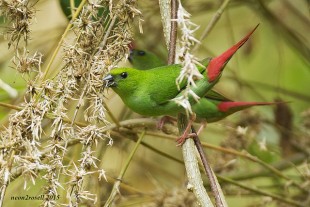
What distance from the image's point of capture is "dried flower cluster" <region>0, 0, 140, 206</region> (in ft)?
5.03

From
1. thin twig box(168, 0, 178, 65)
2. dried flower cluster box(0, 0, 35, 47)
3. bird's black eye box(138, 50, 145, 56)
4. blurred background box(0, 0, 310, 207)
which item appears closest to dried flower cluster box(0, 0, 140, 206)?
dried flower cluster box(0, 0, 35, 47)

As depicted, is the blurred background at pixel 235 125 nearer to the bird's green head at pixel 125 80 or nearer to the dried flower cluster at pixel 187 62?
the bird's green head at pixel 125 80

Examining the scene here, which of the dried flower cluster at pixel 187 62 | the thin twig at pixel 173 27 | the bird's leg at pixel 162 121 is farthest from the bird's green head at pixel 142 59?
the dried flower cluster at pixel 187 62

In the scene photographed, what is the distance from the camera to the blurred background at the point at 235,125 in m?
2.73

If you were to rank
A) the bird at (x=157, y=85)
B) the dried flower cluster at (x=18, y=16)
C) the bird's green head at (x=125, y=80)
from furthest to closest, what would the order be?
the bird's green head at (x=125, y=80) < the bird at (x=157, y=85) < the dried flower cluster at (x=18, y=16)

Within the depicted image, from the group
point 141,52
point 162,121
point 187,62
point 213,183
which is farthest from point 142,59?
point 187,62

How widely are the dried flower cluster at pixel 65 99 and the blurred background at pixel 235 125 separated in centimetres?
62

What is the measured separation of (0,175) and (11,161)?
0.05 m

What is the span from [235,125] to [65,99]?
5.84ft

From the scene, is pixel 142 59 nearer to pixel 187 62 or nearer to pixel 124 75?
pixel 124 75

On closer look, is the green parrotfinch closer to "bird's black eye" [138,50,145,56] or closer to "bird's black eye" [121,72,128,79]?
"bird's black eye" [121,72,128,79]

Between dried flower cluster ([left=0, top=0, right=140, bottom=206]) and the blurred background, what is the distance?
0.62 metres

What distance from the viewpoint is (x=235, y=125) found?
3.28 m

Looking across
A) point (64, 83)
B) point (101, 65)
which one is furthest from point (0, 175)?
point (101, 65)
